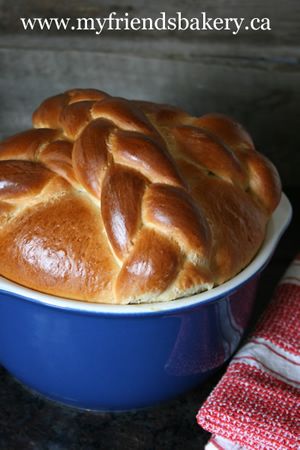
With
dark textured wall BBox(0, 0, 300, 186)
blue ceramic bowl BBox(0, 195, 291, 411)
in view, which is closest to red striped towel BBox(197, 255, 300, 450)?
blue ceramic bowl BBox(0, 195, 291, 411)

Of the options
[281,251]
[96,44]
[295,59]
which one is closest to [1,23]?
[96,44]

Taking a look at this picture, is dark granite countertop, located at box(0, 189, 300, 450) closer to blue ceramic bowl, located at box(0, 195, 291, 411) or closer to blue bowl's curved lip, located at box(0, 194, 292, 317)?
blue ceramic bowl, located at box(0, 195, 291, 411)

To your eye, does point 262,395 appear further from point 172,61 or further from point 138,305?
point 172,61

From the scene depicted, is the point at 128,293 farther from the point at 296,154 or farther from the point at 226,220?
the point at 296,154

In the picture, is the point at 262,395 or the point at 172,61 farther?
the point at 172,61

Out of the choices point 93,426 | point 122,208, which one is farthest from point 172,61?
point 93,426

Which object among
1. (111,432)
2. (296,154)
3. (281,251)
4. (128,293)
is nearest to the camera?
(128,293)

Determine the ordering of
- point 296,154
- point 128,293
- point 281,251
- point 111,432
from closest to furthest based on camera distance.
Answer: point 128,293
point 111,432
point 281,251
point 296,154
